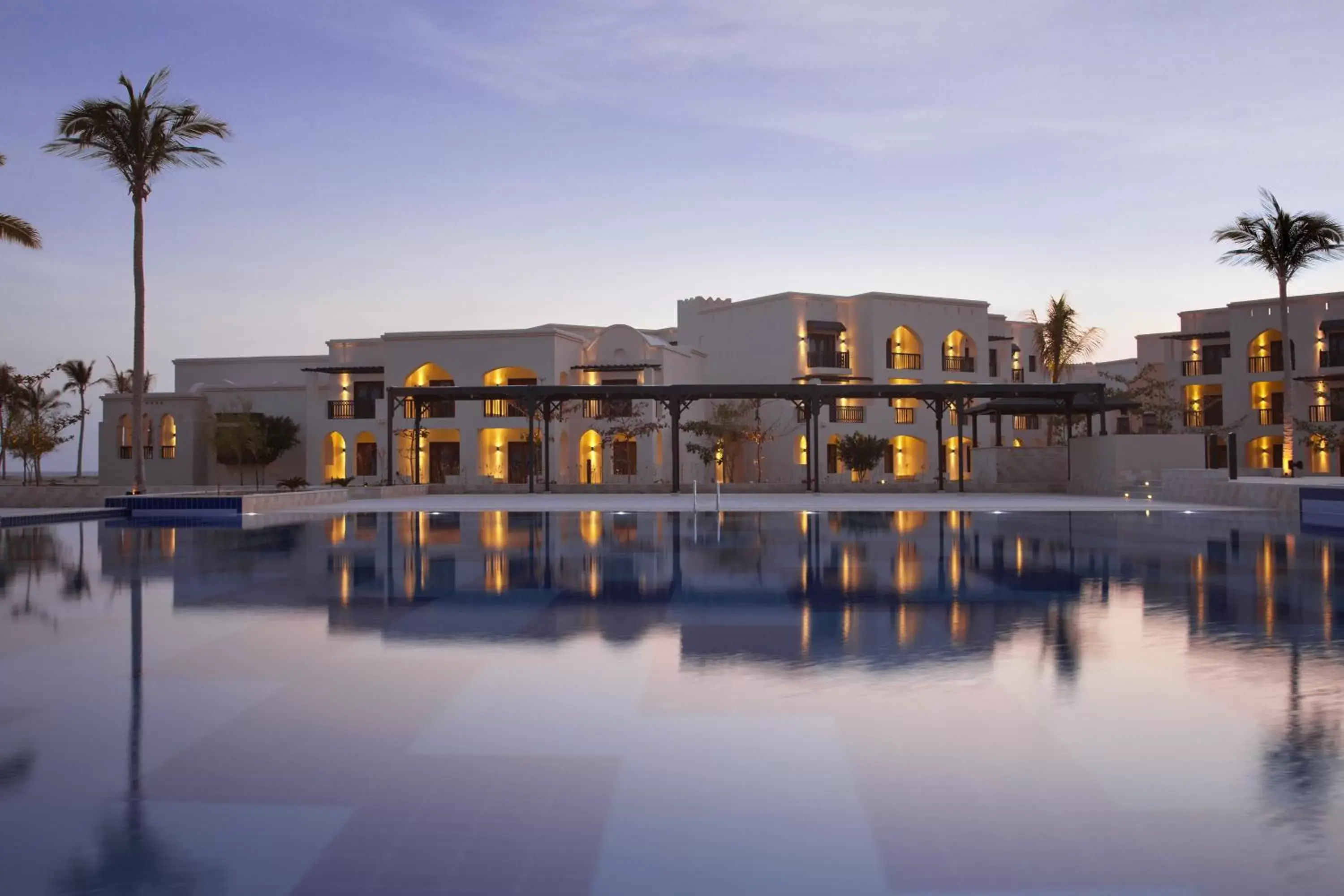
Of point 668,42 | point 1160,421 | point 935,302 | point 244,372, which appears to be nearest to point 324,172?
point 668,42

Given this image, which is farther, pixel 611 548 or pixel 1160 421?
pixel 1160 421

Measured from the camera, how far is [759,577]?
1009 centimetres

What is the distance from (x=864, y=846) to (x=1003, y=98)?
1246 inches

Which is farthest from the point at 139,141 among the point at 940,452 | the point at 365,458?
the point at 940,452

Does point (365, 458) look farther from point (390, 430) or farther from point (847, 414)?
point (847, 414)

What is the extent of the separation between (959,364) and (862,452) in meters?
9.95

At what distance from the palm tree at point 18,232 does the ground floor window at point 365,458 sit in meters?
24.8

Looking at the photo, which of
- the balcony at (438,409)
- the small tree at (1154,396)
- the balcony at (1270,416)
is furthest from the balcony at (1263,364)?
the balcony at (438,409)

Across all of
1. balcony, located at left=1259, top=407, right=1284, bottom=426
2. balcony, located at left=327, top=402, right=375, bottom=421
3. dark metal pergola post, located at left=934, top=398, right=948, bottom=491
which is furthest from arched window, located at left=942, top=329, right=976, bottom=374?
balcony, located at left=327, top=402, right=375, bottom=421

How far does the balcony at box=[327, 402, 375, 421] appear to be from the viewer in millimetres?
50094

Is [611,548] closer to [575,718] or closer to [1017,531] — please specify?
[1017,531]

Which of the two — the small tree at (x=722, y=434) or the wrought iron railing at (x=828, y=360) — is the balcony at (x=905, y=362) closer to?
the wrought iron railing at (x=828, y=360)

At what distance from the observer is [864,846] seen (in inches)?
124

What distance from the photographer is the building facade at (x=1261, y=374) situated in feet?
163
